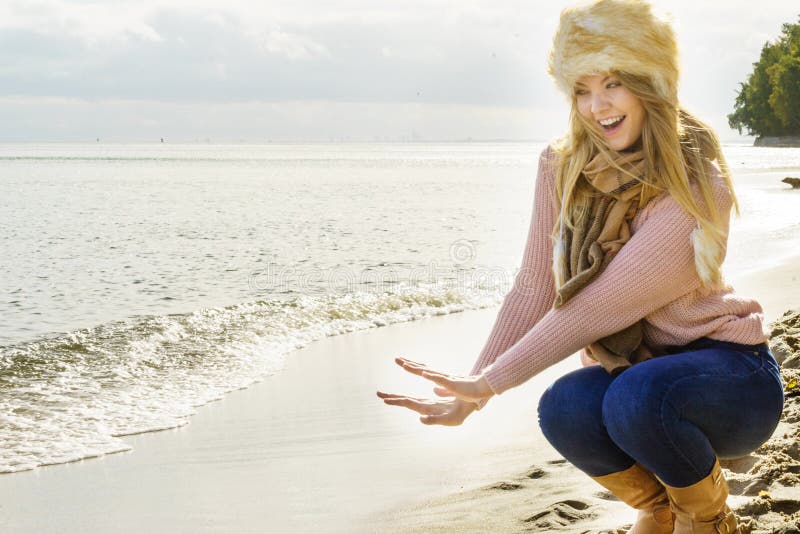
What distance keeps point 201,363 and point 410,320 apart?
86.1 inches

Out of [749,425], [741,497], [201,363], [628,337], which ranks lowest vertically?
[201,363]

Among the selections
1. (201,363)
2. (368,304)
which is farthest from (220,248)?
(201,363)

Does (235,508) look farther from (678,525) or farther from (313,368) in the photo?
(313,368)

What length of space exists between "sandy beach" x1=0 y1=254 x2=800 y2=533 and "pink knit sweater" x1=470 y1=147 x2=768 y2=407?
2.28 feet

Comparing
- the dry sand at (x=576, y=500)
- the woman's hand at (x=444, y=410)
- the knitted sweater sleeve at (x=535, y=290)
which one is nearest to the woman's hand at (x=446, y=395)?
the woman's hand at (x=444, y=410)

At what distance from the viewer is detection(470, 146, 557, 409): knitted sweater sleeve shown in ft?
8.21

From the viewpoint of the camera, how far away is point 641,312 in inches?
87.6

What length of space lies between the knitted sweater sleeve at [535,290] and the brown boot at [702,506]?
600mm

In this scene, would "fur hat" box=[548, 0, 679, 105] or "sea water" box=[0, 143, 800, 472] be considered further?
"sea water" box=[0, 143, 800, 472]

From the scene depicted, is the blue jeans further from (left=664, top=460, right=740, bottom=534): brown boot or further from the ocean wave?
the ocean wave

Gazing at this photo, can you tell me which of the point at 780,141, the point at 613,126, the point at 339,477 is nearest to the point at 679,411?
the point at 613,126

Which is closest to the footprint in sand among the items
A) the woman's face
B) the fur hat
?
the woman's face

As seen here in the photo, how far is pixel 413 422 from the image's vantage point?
455 cm

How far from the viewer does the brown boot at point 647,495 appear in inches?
90.4
